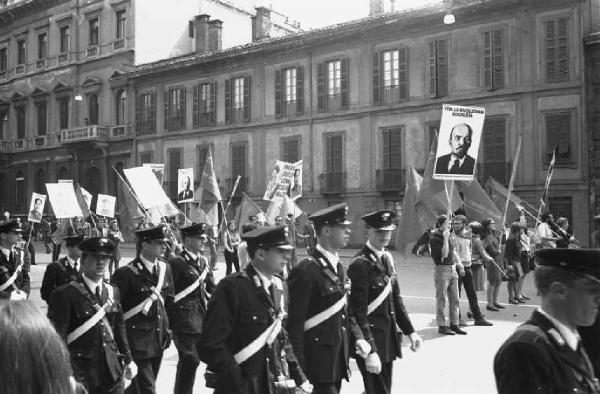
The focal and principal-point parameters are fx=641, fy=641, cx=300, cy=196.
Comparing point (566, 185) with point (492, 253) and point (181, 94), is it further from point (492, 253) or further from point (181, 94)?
point (181, 94)

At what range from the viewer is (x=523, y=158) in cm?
2430

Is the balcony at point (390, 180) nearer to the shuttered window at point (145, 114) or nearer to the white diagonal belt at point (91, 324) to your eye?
the shuttered window at point (145, 114)

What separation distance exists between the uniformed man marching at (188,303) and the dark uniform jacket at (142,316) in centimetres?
45

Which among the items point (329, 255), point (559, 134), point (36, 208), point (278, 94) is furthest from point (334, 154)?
point (329, 255)

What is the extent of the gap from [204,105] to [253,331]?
103ft

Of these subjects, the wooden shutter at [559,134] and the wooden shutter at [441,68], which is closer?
the wooden shutter at [559,134]

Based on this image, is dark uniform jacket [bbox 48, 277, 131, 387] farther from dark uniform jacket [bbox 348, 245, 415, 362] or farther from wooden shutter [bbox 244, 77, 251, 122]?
wooden shutter [bbox 244, 77, 251, 122]

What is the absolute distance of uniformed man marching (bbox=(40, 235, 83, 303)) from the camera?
7.21 metres

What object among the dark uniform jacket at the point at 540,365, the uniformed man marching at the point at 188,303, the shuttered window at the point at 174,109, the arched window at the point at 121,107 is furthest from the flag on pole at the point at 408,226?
the arched window at the point at 121,107

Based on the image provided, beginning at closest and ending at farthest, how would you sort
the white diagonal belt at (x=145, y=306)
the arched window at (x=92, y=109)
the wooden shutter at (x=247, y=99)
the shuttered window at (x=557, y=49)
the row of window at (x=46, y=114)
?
the white diagonal belt at (x=145, y=306), the shuttered window at (x=557, y=49), the wooden shutter at (x=247, y=99), the row of window at (x=46, y=114), the arched window at (x=92, y=109)

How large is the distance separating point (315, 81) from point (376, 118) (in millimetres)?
3867

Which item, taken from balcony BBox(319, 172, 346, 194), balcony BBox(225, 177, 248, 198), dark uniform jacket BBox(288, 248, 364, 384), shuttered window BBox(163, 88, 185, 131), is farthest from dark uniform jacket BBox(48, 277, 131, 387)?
shuttered window BBox(163, 88, 185, 131)

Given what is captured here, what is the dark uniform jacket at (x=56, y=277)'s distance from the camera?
7.20 metres

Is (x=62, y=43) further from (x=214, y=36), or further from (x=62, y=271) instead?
(x=62, y=271)
